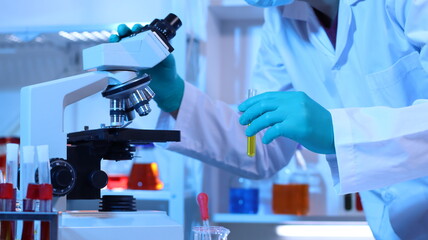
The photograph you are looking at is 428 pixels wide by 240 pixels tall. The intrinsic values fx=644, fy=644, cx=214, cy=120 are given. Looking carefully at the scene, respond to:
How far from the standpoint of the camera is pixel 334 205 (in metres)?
2.66

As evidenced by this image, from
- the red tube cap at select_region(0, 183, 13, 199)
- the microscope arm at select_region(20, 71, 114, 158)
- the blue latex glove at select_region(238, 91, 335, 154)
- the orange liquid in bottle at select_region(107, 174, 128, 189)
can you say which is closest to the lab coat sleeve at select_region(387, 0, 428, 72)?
the blue latex glove at select_region(238, 91, 335, 154)

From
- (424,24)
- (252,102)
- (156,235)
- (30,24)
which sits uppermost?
(30,24)

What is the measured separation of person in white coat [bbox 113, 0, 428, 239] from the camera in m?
1.30

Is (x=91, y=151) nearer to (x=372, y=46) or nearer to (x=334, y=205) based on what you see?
(x=372, y=46)

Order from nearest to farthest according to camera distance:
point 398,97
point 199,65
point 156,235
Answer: point 156,235 → point 398,97 → point 199,65

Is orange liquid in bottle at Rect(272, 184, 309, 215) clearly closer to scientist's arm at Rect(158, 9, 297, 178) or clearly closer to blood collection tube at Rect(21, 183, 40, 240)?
scientist's arm at Rect(158, 9, 297, 178)

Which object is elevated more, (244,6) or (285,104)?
(244,6)

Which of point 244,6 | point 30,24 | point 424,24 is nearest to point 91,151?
point 424,24

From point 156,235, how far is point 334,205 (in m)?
1.68

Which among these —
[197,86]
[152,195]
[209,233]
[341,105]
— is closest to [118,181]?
[152,195]

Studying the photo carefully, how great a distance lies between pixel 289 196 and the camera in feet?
8.27

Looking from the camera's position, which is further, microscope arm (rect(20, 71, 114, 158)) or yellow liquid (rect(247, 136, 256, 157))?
yellow liquid (rect(247, 136, 256, 157))

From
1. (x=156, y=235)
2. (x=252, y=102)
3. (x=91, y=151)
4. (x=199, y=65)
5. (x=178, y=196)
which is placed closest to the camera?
(x=156, y=235)

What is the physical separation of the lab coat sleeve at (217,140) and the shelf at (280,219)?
0.40 metres
